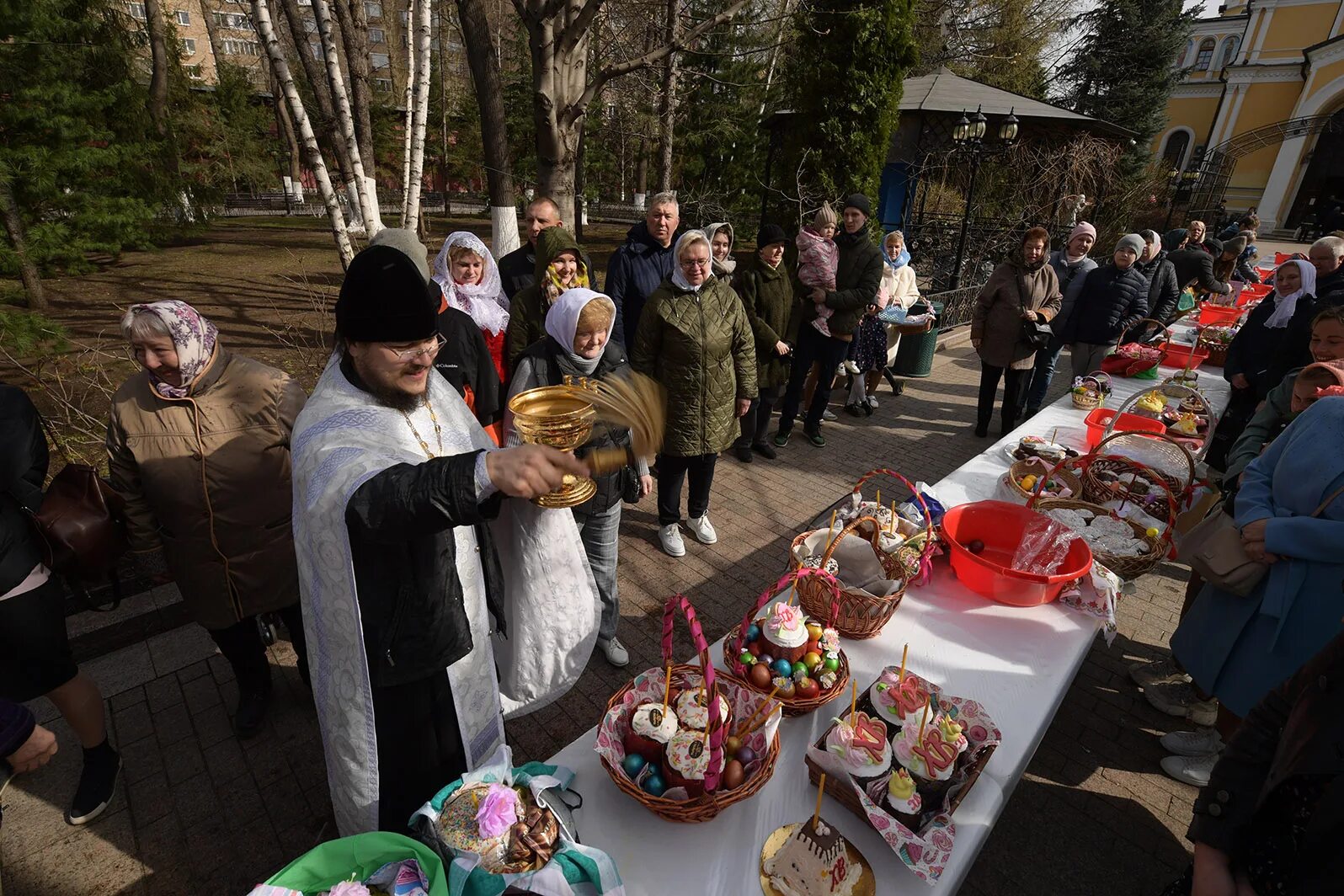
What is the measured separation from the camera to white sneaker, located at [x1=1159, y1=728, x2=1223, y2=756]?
275 centimetres

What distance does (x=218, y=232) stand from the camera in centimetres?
1941

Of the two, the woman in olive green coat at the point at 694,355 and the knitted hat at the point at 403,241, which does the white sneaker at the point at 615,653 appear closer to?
the woman in olive green coat at the point at 694,355

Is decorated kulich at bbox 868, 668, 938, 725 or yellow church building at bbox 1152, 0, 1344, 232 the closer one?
decorated kulich at bbox 868, 668, 938, 725

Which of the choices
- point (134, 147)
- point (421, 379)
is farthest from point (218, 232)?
point (421, 379)

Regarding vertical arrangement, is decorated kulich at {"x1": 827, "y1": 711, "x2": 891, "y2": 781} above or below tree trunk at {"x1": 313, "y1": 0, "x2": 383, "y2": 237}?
below

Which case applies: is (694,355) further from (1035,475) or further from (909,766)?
(909,766)

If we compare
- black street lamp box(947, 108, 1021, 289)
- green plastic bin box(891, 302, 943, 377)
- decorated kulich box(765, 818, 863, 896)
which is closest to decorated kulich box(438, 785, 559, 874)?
decorated kulich box(765, 818, 863, 896)

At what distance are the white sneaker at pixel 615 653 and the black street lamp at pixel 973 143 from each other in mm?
9490

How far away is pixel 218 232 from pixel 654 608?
22.4 metres

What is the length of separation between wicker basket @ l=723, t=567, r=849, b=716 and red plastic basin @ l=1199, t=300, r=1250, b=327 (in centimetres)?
736

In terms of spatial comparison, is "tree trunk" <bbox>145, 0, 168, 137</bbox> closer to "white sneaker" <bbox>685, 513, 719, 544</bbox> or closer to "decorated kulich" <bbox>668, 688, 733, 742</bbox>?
"white sneaker" <bbox>685, 513, 719, 544</bbox>

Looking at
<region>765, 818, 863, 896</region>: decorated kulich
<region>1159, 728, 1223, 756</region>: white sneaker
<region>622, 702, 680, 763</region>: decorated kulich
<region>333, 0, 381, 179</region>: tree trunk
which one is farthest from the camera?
<region>333, 0, 381, 179</region>: tree trunk

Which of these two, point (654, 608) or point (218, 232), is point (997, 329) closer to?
point (654, 608)

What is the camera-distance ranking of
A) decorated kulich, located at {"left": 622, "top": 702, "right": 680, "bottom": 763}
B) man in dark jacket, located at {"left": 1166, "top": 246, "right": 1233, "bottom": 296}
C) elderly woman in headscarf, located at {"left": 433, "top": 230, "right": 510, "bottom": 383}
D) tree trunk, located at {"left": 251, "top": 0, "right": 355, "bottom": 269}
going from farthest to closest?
man in dark jacket, located at {"left": 1166, "top": 246, "right": 1233, "bottom": 296} → tree trunk, located at {"left": 251, "top": 0, "right": 355, "bottom": 269} → elderly woman in headscarf, located at {"left": 433, "top": 230, "right": 510, "bottom": 383} → decorated kulich, located at {"left": 622, "top": 702, "right": 680, "bottom": 763}
